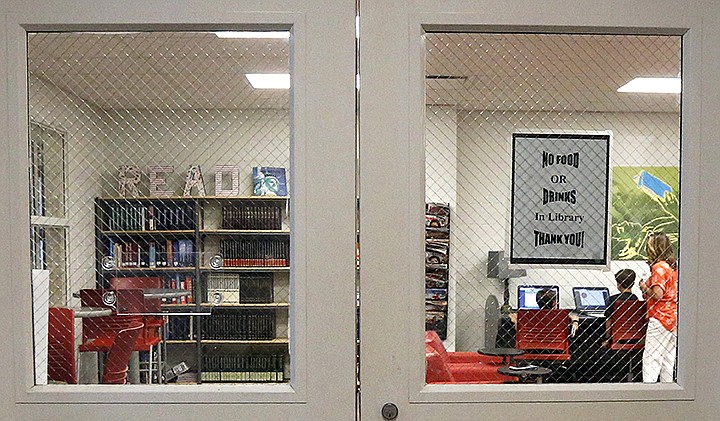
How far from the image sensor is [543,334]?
143cm

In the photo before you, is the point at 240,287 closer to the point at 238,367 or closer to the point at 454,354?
the point at 238,367

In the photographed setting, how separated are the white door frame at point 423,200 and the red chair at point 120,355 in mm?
442

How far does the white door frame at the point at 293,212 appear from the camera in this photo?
4.60 ft

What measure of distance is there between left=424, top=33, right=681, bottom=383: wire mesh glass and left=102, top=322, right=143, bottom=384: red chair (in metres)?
0.57

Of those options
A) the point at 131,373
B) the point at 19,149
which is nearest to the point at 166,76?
the point at 19,149

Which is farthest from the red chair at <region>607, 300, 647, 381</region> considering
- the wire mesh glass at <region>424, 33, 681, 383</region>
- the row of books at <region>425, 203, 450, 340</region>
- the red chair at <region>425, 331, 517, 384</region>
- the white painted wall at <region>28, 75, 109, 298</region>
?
the white painted wall at <region>28, 75, 109, 298</region>

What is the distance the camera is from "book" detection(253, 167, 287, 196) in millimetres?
1420

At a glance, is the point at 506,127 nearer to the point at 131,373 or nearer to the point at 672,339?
the point at 672,339

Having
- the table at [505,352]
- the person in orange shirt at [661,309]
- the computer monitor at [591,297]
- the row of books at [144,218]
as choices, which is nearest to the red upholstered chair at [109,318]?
the row of books at [144,218]

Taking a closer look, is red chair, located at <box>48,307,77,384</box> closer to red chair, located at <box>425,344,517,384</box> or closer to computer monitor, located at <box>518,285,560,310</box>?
red chair, located at <box>425,344,517,384</box>

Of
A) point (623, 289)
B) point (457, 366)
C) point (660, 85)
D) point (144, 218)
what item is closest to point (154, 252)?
point (144, 218)

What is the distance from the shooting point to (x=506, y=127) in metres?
1.44

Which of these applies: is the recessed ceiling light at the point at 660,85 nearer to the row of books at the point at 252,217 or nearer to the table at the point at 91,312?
the row of books at the point at 252,217

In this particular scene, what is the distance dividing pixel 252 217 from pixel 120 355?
14.6 inches
